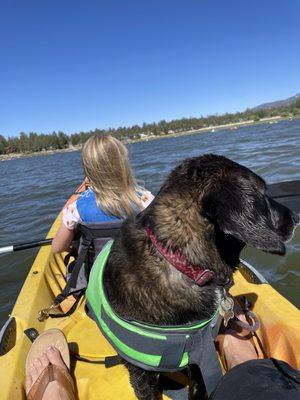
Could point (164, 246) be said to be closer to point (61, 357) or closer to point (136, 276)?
point (136, 276)

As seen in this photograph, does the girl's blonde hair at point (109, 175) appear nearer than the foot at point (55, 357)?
No

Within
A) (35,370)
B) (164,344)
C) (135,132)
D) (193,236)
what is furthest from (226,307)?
(135,132)

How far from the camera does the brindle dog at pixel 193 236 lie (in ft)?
6.39

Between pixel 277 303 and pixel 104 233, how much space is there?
169 centimetres

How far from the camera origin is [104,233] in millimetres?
3695

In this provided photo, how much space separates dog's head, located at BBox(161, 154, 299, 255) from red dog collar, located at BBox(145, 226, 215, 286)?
20cm

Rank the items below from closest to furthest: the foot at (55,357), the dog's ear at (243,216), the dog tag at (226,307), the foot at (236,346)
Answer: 1. the dog's ear at (243,216)
2. the dog tag at (226,307)
3. the foot at (236,346)
4. the foot at (55,357)

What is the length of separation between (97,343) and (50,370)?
0.50 metres

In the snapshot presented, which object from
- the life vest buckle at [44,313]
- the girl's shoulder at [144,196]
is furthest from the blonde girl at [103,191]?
the life vest buckle at [44,313]

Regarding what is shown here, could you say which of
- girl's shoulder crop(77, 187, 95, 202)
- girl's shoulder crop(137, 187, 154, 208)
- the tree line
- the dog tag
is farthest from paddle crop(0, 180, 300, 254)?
the tree line

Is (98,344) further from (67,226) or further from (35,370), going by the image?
(67,226)

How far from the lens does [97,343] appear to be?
3418 mm

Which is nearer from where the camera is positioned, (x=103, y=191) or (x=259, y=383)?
(x=259, y=383)

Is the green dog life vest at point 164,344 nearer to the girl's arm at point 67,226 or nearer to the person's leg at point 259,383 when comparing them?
the person's leg at point 259,383
